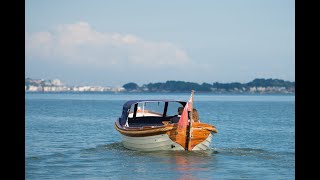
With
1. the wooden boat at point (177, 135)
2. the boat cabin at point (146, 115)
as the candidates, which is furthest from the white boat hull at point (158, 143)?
the boat cabin at point (146, 115)

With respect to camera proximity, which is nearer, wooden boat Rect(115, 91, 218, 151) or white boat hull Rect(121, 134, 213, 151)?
wooden boat Rect(115, 91, 218, 151)

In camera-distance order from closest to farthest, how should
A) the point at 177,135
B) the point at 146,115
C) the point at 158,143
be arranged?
the point at 177,135 → the point at 158,143 → the point at 146,115

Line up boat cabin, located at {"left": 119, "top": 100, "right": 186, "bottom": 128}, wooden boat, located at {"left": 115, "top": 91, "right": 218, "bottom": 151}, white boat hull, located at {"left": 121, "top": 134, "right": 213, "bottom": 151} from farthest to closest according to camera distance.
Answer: boat cabin, located at {"left": 119, "top": 100, "right": 186, "bottom": 128} < white boat hull, located at {"left": 121, "top": 134, "right": 213, "bottom": 151} < wooden boat, located at {"left": 115, "top": 91, "right": 218, "bottom": 151}

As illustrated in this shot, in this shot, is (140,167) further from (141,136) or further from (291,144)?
(291,144)

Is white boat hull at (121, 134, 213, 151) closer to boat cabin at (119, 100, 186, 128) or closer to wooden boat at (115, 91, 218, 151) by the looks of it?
wooden boat at (115, 91, 218, 151)

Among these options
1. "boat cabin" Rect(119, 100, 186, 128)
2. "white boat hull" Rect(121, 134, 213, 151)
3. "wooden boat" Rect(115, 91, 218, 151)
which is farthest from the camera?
"boat cabin" Rect(119, 100, 186, 128)

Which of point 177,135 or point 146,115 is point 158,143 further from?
point 146,115

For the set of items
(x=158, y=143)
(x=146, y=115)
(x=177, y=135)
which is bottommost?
(x=158, y=143)

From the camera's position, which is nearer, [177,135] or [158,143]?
[177,135]

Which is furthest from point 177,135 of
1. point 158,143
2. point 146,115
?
point 146,115

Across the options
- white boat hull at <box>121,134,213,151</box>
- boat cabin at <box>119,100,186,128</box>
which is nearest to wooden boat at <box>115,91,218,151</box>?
white boat hull at <box>121,134,213,151</box>

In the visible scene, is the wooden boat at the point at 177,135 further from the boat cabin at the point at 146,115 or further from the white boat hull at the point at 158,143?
the boat cabin at the point at 146,115

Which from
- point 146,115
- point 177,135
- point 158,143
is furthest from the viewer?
point 146,115
